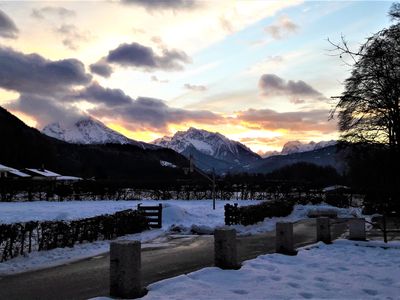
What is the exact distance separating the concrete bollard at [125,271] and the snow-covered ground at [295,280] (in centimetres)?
32

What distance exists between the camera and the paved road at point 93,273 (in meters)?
9.55

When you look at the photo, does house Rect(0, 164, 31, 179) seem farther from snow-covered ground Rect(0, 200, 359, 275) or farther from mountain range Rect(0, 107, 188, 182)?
snow-covered ground Rect(0, 200, 359, 275)

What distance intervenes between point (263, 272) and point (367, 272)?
2603 mm

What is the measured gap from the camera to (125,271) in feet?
25.4

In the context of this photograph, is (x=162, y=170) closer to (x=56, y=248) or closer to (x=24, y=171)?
(x=24, y=171)

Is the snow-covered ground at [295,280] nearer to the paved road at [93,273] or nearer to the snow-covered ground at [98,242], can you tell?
the paved road at [93,273]

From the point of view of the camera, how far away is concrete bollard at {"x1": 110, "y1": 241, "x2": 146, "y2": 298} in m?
7.69

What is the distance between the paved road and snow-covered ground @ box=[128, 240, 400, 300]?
184cm

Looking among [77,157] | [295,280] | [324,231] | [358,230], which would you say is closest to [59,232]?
[324,231]

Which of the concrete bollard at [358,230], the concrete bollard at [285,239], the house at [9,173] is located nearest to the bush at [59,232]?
the concrete bollard at [285,239]

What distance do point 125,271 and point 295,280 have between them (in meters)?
3.47

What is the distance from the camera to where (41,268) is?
42.2 ft

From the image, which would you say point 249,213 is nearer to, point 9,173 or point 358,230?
point 358,230

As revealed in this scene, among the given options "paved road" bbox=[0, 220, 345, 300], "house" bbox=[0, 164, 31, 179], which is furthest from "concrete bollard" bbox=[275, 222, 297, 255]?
"house" bbox=[0, 164, 31, 179]
